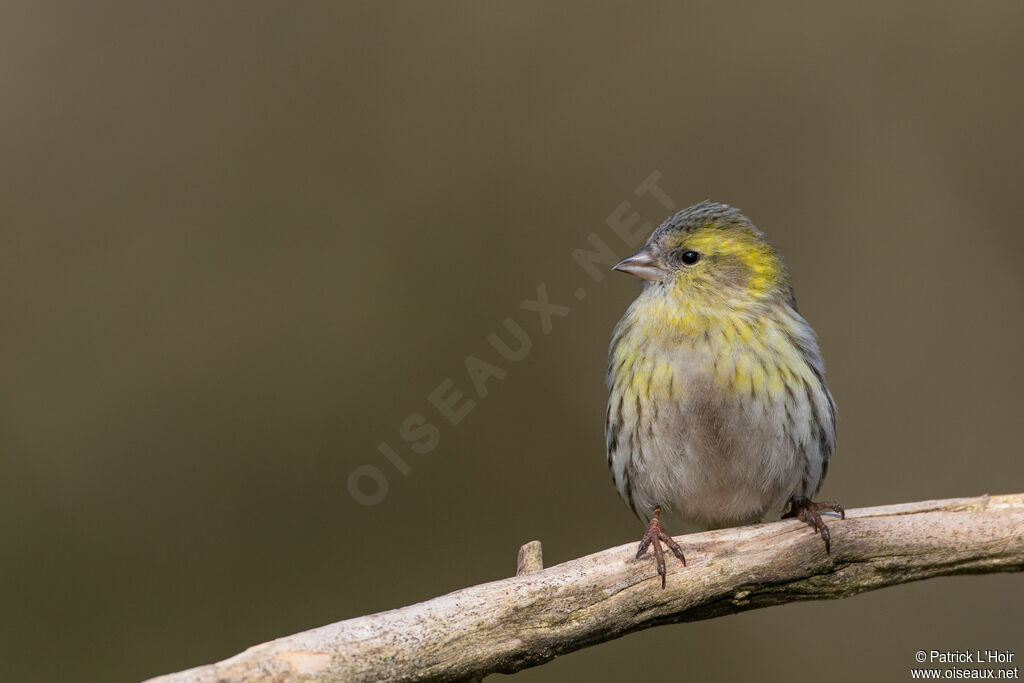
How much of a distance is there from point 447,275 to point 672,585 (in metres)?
3.72

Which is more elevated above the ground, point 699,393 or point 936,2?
point 936,2

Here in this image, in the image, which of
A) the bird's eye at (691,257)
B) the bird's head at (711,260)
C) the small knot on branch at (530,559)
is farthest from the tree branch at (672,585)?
the bird's eye at (691,257)

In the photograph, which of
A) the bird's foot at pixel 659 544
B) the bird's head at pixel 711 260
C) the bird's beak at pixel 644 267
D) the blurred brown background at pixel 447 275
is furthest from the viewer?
the blurred brown background at pixel 447 275

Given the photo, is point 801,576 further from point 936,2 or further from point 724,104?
point 936,2

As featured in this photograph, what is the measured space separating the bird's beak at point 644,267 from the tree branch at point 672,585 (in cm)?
114

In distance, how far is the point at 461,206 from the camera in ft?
23.2

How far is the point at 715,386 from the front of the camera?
3975 millimetres

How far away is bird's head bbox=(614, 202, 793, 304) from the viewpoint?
423cm

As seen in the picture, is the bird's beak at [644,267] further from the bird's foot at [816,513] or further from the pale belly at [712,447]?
the bird's foot at [816,513]

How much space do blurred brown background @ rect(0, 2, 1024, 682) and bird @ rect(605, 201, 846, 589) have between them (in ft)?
7.01

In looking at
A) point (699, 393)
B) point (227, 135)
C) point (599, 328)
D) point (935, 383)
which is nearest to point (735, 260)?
point (699, 393)

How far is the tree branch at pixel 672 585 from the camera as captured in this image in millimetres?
3295

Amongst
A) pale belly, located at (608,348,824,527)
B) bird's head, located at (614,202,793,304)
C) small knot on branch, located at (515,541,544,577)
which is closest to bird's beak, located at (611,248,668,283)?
bird's head, located at (614,202,793,304)

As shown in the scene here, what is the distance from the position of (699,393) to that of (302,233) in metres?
3.76
